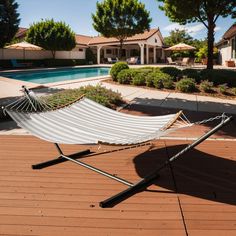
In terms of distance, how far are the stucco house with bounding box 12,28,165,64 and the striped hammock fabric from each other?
3283 cm

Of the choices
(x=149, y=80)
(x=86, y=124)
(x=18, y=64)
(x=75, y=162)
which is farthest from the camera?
(x=18, y=64)

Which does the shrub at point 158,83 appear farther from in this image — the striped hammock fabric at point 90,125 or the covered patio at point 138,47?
the covered patio at point 138,47

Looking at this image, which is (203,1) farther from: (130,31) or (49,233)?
(130,31)

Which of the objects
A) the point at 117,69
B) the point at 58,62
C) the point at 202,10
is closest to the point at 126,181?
the point at 117,69

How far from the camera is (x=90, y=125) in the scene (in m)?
4.48

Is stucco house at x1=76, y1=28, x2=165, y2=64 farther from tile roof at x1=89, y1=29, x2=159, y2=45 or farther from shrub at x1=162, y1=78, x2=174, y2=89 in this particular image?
shrub at x1=162, y1=78, x2=174, y2=89

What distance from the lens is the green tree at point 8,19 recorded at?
90.0 ft

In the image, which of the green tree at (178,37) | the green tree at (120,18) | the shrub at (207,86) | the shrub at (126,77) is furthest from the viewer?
the green tree at (178,37)

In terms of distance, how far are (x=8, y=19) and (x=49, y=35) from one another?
5948 millimetres

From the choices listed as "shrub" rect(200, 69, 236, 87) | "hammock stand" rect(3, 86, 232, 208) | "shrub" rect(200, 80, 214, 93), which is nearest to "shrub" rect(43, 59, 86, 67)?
"shrub" rect(200, 69, 236, 87)

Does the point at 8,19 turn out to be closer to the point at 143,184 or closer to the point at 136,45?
the point at 136,45

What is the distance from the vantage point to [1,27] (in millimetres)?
27359

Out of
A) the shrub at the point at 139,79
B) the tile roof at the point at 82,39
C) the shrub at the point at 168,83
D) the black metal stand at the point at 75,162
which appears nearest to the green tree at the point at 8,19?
the tile roof at the point at 82,39

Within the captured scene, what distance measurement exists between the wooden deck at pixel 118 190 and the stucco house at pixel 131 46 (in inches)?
1310
